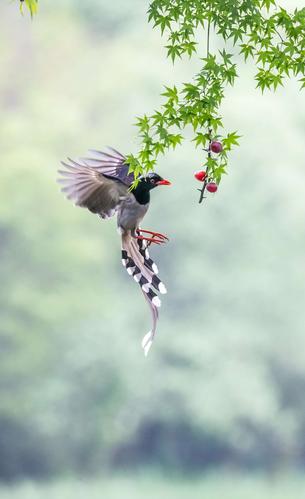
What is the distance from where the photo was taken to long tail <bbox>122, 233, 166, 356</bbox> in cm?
391

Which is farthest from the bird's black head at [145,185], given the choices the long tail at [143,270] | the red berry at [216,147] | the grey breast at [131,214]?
the red berry at [216,147]

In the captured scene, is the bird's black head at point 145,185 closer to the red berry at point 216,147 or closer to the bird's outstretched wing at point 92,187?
the bird's outstretched wing at point 92,187

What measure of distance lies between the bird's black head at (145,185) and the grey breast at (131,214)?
1.1 inches

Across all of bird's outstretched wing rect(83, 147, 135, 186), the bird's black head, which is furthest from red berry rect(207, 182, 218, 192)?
bird's outstretched wing rect(83, 147, 135, 186)

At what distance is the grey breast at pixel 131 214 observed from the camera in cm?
384

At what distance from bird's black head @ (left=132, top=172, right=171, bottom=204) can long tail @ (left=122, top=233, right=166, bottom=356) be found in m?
0.20

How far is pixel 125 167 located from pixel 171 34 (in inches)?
28.0

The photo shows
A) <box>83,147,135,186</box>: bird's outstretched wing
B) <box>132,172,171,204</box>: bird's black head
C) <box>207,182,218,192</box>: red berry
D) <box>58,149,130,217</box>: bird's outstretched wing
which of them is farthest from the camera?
<box>83,147,135,186</box>: bird's outstretched wing

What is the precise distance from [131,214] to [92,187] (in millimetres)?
275

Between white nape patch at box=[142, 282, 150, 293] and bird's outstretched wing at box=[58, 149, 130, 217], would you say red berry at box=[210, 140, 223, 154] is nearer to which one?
bird's outstretched wing at box=[58, 149, 130, 217]

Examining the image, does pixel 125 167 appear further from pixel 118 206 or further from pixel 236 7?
pixel 236 7

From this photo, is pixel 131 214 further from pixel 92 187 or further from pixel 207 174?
pixel 207 174

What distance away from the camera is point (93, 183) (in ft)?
13.0

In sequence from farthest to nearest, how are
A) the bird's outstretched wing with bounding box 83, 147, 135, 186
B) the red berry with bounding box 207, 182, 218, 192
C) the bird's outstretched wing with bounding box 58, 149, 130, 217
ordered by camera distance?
the bird's outstretched wing with bounding box 83, 147, 135, 186
the bird's outstretched wing with bounding box 58, 149, 130, 217
the red berry with bounding box 207, 182, 218, 192
